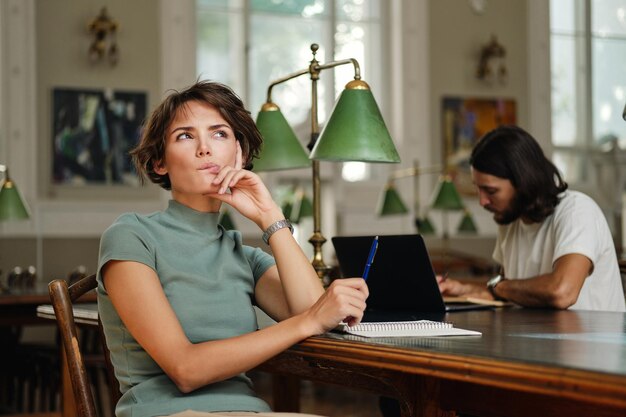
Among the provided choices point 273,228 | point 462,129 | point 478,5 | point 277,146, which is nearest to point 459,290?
point 277,146

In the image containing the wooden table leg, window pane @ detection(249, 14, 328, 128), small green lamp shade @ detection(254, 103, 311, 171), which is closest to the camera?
small green lamp shade @ detection(254, 103, 311, 171)

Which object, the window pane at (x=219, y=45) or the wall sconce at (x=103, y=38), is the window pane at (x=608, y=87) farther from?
the wall sconce at (x=103, y=38)

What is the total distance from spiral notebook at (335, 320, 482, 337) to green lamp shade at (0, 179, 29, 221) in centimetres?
405

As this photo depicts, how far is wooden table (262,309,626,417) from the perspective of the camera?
1565 mm

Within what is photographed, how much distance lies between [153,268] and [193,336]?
18 cm

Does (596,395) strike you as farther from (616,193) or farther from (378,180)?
(616,193)

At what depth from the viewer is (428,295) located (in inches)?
118

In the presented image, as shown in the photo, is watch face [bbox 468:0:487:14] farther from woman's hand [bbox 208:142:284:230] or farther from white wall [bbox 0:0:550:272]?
woman's hand [bbox 208:142:284:230]

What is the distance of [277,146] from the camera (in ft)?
11.5

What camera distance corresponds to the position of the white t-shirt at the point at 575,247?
3422mm

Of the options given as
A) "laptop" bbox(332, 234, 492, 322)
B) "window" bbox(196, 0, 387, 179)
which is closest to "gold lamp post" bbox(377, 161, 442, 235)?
"window" bbox(196, 0, 387, 179)

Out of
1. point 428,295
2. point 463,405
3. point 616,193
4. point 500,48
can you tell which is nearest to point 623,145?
point 616,193

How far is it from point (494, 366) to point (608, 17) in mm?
11756

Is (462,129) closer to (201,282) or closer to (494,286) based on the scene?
(494,286)
